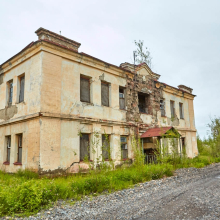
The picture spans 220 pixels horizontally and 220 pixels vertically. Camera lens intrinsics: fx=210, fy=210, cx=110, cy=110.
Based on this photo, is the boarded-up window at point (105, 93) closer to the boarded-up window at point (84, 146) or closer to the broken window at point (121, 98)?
the broken window at point (121, 98)

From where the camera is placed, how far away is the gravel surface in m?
4.77

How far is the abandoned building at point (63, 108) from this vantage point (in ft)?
31.9

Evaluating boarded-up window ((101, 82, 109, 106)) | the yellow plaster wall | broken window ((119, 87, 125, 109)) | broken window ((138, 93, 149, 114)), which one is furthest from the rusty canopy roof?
the yellow plaster wall

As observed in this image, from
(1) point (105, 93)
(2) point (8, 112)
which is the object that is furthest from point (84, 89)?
(2) point (8, 112)

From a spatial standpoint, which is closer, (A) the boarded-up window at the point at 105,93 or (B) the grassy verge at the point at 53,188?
(B) the grassy verge at the point at 53,188

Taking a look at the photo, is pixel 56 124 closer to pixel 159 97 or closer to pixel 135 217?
pixel 135 217

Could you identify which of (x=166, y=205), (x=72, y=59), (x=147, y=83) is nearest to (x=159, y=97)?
(x=147, y=83)

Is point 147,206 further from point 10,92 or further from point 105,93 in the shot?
point 10,92

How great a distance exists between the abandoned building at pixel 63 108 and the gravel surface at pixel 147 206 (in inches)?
76.9

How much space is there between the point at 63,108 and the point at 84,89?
6.77ft

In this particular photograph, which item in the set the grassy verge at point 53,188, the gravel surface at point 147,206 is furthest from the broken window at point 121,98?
the gravel surface at point 147,206

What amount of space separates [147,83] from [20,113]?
9415 mm

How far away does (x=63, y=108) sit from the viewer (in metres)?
10.4

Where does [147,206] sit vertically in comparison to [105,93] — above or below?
below
